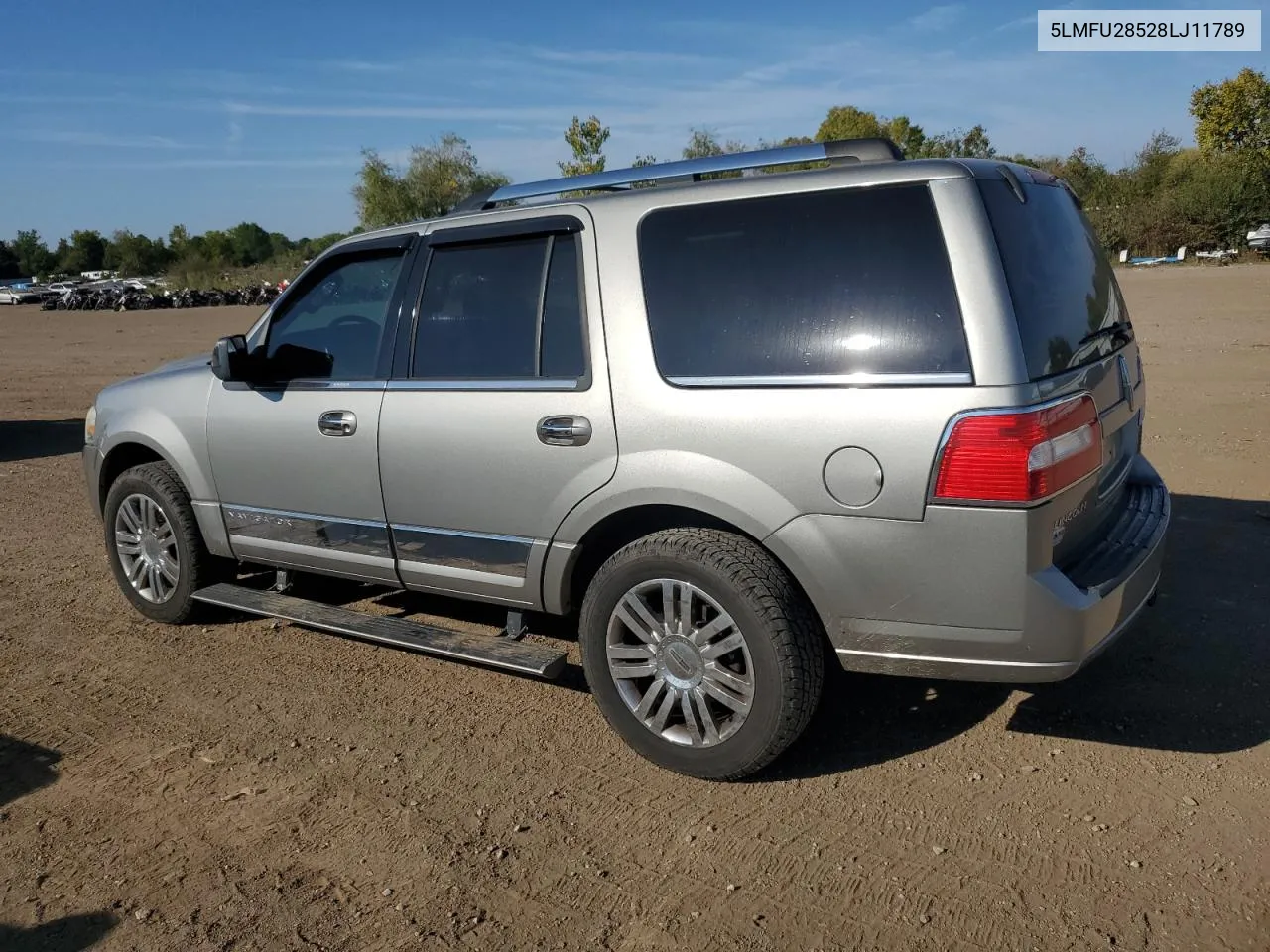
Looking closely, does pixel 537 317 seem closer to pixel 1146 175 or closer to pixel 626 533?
pixel 626 533

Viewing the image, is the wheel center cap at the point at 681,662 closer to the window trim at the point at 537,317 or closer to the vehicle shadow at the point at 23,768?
the window trim at the point at 537,317

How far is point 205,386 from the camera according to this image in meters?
5.11

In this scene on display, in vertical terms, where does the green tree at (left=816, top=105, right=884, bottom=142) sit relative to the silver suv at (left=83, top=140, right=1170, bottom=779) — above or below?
Result: above

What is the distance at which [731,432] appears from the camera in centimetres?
346

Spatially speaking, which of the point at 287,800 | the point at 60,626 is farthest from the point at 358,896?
the point at 60,626

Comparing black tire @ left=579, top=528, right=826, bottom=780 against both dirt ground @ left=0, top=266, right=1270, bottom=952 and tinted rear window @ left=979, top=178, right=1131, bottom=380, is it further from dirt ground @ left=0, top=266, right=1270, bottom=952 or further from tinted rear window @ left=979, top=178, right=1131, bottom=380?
tinted rear window @ left=979, top=178, right=1131, bottom=380

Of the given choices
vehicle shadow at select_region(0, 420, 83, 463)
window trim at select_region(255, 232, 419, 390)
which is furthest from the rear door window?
vehicle shadow at select_region(0, 420, 83, 463)

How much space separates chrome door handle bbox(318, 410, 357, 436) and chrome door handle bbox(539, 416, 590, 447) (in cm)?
103

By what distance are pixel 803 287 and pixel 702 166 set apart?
848 mm

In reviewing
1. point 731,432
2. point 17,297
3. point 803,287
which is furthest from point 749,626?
point 17,297

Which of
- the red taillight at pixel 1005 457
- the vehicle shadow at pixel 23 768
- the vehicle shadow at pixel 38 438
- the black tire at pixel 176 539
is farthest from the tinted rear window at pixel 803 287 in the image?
the vehicle shadow at pixel 38 438

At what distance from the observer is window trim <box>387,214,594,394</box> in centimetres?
389

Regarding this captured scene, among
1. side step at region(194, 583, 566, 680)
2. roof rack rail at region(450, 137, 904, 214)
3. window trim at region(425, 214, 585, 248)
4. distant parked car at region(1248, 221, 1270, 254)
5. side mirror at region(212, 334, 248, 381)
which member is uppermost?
roof rack rail at region(450, 137, 904, 214)

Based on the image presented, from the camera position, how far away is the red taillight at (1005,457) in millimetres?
3020
